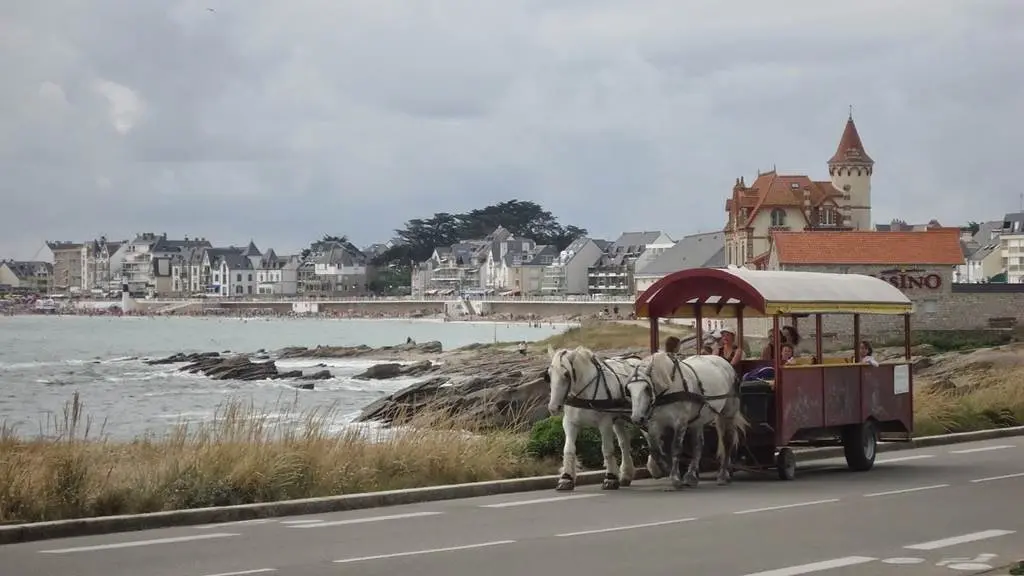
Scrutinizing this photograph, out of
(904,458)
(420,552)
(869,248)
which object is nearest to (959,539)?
(420,552)

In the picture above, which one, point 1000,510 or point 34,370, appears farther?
point 34,370

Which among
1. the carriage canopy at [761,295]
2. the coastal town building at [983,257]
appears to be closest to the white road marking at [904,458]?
the carriage canopy at [761,295]

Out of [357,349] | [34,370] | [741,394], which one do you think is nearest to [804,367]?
[741,394]

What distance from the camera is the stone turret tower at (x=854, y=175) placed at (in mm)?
127250

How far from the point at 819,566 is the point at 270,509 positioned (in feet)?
19.0

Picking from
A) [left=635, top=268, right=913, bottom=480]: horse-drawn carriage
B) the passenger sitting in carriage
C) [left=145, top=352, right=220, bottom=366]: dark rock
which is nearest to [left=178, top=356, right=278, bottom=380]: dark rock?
[left=145, top=352, right=220, bottom=366]: dark rock

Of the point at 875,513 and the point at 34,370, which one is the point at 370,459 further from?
the point at 34,370

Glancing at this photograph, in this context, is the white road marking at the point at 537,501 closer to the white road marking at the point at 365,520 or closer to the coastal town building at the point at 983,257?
the white road marking at the point at 365,520

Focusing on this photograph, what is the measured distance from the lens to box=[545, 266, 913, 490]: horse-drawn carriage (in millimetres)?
16188

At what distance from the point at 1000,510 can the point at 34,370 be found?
78.3 m

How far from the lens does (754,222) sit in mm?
114750

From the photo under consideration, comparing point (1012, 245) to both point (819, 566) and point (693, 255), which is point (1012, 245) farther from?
point (819, 566)

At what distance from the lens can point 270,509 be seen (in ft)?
47.4

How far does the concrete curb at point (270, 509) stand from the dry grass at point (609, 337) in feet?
231
